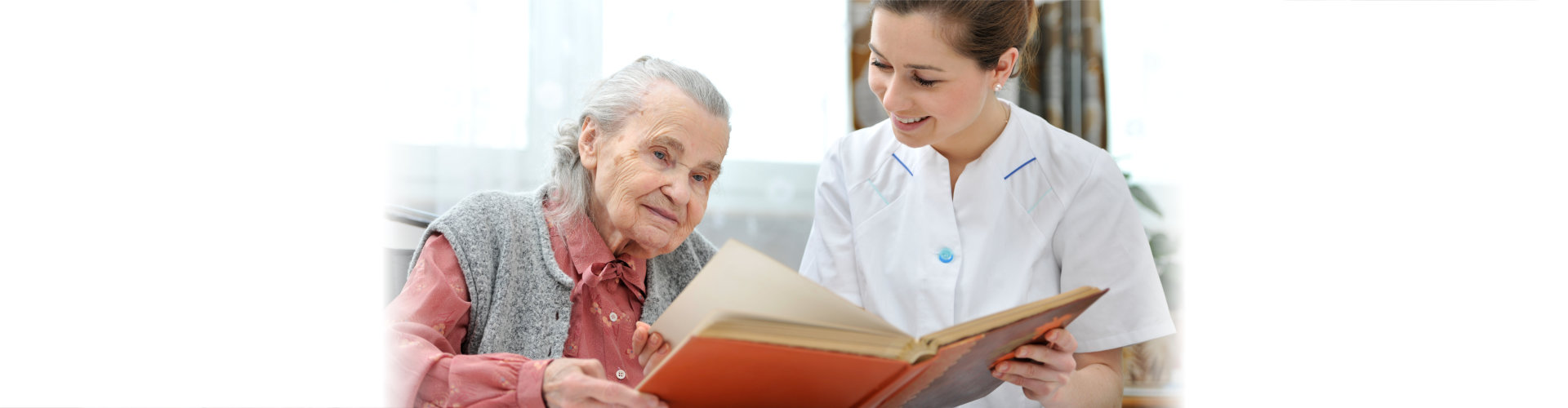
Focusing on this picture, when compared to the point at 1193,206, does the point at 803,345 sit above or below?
below

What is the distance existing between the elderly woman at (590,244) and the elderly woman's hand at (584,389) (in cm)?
9

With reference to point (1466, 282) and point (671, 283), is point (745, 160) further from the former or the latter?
point (1466, 282)

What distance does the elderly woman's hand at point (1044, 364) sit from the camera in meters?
1.02

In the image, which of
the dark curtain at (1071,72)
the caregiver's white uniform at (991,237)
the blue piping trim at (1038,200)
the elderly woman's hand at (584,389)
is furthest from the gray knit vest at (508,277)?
the dark curtain at (1071,72)

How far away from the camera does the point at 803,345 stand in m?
0.78

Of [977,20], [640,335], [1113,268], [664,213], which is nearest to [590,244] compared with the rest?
[664,213]

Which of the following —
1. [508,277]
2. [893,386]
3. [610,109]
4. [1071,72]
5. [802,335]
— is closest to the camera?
[802,335]

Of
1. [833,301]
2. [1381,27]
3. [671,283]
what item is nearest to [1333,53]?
[1381,27]

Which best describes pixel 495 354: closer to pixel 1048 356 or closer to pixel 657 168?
pixel 657 168

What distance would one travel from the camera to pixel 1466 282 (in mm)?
875

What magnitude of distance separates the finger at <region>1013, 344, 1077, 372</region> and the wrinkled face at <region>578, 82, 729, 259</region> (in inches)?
20.1

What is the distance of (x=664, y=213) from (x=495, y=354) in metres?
0.33

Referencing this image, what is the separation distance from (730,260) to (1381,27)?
0.72 m

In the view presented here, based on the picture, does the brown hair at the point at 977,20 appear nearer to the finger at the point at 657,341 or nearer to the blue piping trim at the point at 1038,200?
the blue piping trim at the point at 1038,200
